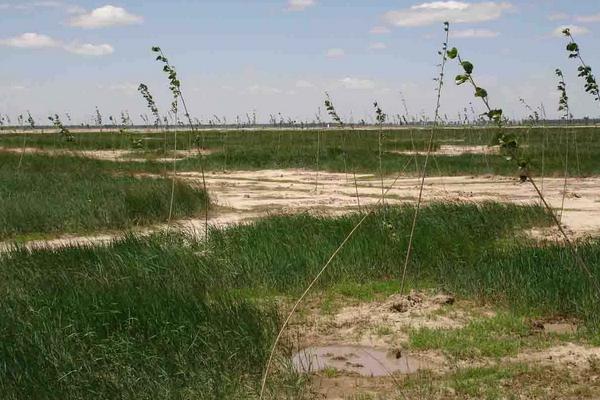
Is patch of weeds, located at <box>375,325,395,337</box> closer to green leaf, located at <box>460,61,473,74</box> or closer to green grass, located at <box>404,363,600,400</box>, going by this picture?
green grass, located at <box>404,363,600,400</box>

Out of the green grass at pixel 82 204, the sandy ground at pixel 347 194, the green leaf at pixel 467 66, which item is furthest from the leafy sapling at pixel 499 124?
the green grass at pixel 82 204

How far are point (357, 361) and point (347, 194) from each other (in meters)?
13.8

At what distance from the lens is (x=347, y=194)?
20.4 meters

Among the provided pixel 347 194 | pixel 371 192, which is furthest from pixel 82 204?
pixel 371 192

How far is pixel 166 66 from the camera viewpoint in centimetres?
1062

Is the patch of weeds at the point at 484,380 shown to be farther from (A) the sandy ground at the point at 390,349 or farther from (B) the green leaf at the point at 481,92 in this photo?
(B) the green leaf at the point at 481,92

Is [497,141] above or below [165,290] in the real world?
above

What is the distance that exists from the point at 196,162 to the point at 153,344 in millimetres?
26514

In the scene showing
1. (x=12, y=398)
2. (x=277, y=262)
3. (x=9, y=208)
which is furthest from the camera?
(x=9, y=208)

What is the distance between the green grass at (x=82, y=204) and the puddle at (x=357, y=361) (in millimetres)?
8019

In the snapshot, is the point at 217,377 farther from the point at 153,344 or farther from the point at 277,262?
the point at 277,262

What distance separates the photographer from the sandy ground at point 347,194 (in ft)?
49.2

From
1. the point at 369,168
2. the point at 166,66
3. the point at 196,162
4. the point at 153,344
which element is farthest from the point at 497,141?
the point at 196,162

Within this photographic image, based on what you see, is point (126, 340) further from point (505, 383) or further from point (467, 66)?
point (467, 66)
